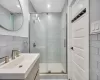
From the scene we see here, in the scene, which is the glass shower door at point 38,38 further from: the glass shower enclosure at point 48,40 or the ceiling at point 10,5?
the ceiling at point 10,5

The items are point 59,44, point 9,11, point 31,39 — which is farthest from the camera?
point 59,44

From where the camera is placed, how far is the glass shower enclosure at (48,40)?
136 inches

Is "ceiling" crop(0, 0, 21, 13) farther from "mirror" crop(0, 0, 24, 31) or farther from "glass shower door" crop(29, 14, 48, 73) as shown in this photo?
"glass shower door" crop(29, 14, 48, 73)

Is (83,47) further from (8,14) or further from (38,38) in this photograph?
(38,38)

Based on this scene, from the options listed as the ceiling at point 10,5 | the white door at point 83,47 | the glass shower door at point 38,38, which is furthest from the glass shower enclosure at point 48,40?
the ceiling at point 10,5

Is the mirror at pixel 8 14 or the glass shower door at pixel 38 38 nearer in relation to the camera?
the mirror at pixel 8 14

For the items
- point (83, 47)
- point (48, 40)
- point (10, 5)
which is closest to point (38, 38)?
point (48, 40)

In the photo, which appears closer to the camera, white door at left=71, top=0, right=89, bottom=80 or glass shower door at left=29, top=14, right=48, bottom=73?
white door at left=71, top=0, right=89, bottom=80

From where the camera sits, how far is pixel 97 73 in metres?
1.17

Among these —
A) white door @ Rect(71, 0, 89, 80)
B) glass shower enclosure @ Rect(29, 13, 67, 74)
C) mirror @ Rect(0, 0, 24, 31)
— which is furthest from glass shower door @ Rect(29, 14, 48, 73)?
white door @ Rect(71, 0, 89, 80)

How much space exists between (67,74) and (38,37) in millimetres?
1621

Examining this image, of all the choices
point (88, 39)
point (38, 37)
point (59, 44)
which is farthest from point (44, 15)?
point (88, 39)

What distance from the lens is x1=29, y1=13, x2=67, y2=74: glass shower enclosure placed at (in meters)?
3.46

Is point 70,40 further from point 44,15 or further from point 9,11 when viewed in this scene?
point 9,11
